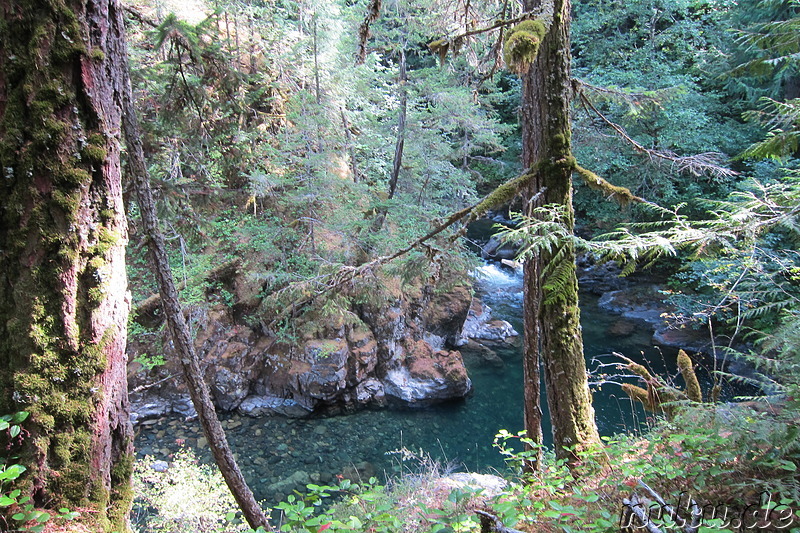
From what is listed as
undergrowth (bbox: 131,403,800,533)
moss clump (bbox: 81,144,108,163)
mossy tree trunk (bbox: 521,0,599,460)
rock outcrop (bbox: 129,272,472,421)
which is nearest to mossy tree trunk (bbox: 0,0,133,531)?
moss clump (bbox: 81,144,108,163)

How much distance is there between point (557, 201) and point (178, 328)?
11.4 ft

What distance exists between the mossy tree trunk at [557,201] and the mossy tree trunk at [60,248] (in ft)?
9.96

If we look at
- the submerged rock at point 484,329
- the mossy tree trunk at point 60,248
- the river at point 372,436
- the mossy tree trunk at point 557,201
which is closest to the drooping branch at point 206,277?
the river at point 372,436

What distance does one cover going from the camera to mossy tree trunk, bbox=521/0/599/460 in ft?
11.7

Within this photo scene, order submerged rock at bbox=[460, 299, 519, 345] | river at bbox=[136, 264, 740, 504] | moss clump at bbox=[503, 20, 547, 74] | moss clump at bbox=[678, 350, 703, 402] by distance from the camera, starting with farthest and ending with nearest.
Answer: submerged rock at bbox=[460, 299, 519, 345] → river at bbox=[136, 264, 740, 504] → moss clump at bbox=[678, 350, 703, 402] → moss clump at bbox=[503, 20, 547, 74]

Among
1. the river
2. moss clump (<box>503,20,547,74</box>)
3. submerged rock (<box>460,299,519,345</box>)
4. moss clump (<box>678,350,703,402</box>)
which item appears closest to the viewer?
moss clump (<box>503,20,547,74</box>)

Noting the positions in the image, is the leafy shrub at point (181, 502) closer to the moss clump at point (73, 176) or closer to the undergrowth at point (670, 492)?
the undergrowth at point (670, 492)

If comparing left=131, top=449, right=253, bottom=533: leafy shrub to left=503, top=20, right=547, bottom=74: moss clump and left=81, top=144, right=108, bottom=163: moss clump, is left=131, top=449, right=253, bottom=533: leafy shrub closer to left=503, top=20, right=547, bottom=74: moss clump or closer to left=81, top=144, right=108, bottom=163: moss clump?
left=81, top=144, right=108, bottom=163: moss clump

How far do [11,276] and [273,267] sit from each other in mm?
8605

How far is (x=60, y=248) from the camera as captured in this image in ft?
7.30

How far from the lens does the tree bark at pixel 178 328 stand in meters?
3.31

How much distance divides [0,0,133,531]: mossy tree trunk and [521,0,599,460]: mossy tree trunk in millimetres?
3036

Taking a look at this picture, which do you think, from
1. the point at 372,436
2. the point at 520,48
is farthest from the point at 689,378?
the point at 372,436

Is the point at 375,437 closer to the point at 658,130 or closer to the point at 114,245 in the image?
the point at 114,245
